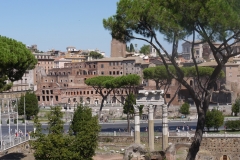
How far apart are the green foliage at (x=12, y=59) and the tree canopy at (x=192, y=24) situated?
4.34m

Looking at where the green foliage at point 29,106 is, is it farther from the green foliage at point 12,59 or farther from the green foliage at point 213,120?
the green foliage at point 12,59

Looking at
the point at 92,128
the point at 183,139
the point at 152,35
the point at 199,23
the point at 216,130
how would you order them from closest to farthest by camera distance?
the point at 199,23 → the point at 152,35 → the point at 92,128 → the point at 183,139 → the point at 216,130

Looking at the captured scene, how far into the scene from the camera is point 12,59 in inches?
683

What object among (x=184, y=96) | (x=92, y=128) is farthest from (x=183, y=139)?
(x=184, y=96)

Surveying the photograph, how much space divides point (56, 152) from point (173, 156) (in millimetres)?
4968

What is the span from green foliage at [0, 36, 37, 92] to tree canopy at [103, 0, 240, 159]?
4.34m

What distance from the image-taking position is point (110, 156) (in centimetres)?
2431

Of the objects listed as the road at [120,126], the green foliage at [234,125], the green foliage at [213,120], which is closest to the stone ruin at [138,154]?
the green foliage at [213,120]

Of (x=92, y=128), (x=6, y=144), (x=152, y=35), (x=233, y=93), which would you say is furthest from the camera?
(x=233, y=93)

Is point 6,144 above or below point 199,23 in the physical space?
below

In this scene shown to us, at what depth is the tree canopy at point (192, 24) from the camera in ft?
43.3

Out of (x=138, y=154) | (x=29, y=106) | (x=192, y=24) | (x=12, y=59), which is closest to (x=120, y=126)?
(x=29, y=106)

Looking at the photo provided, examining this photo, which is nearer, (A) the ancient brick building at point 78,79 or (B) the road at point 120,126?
(B) the road at point 120,126

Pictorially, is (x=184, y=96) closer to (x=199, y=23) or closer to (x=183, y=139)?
(x=183, y=139)
